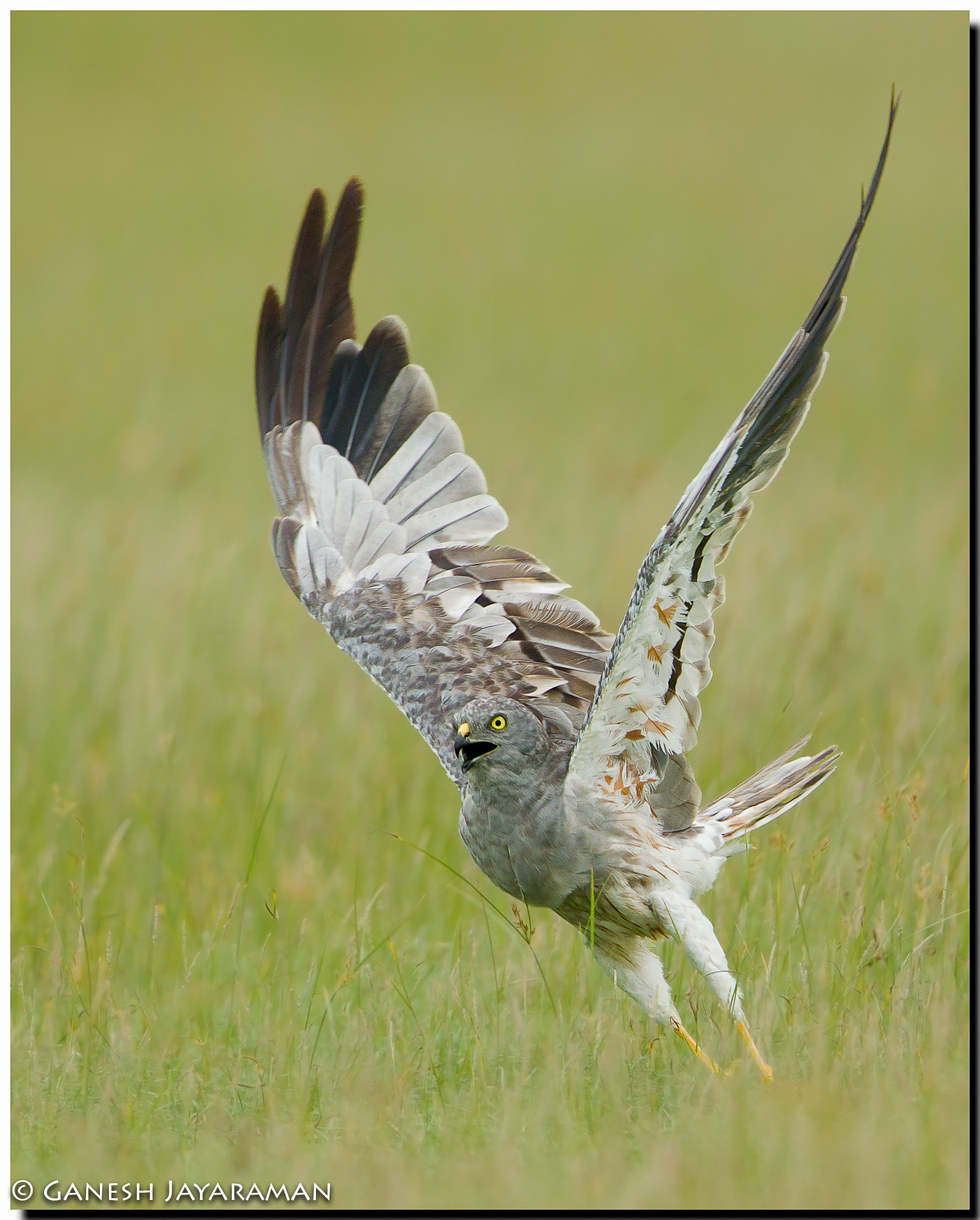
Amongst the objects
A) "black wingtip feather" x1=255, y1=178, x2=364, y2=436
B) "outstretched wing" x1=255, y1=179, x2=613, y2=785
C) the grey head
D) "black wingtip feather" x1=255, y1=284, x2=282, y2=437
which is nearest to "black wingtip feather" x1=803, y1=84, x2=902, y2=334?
the grey head

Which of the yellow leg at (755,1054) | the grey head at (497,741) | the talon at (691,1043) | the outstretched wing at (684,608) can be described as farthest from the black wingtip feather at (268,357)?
the yellow leg at (755,1054)

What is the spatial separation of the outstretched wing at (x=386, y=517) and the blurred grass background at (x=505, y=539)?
850 millimetres

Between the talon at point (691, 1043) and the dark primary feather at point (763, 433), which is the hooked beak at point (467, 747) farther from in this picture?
the talon at point (691, 1043)

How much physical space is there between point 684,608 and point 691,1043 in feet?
4.31

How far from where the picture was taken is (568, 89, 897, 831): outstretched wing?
3389 mm

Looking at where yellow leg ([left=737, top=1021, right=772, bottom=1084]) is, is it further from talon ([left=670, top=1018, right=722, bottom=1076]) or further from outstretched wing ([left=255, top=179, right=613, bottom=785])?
outstretched wing ([left=255, top=179, right=613, bottom=785])

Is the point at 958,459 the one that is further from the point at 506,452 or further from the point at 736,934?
the point at 736,934

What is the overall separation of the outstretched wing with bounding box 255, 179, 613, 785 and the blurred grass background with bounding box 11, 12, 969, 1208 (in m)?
0.85

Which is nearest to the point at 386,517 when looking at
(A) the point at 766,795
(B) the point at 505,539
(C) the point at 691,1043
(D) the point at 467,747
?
(D) the point at 467,747

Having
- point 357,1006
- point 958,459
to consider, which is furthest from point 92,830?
point 958,459

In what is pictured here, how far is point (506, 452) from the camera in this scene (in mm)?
11773

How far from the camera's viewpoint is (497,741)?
4.16 meters

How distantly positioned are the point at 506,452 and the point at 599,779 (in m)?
7.78

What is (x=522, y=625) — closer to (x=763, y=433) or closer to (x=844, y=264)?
(x=763, y=433)
